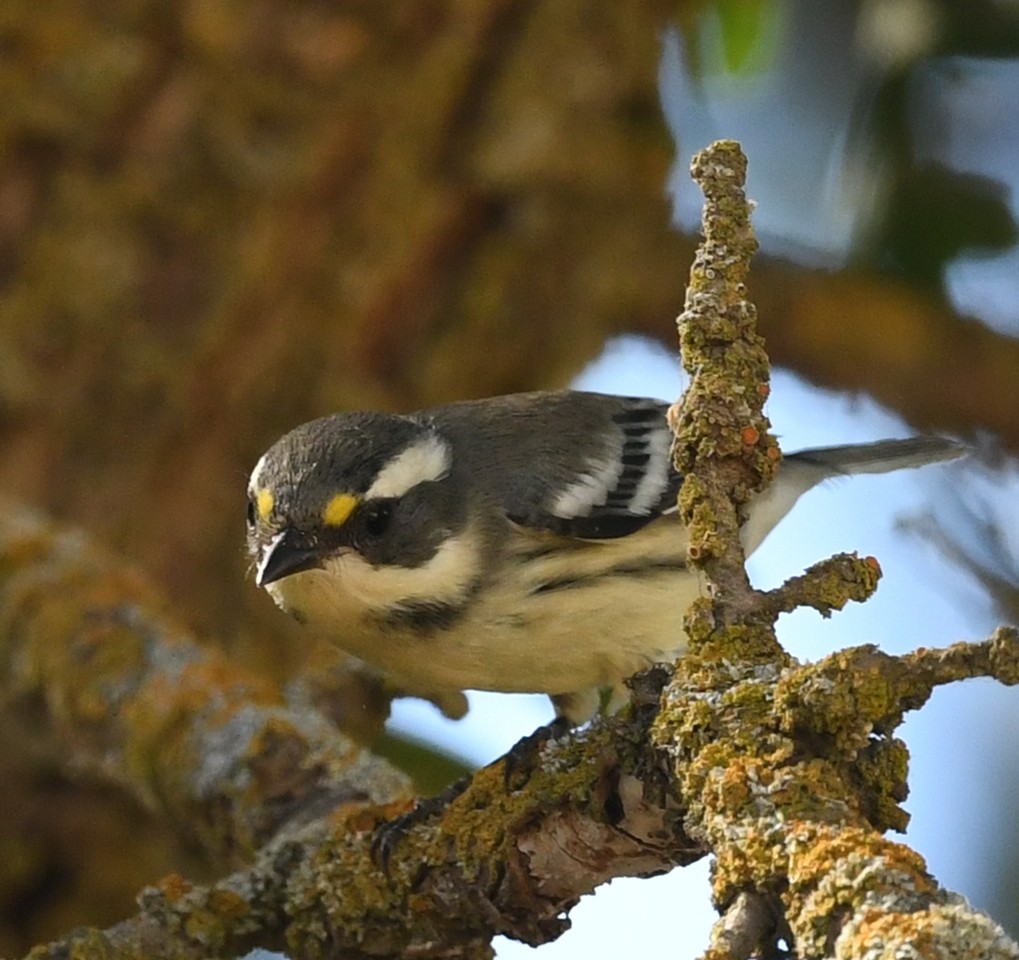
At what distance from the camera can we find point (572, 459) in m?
3.27

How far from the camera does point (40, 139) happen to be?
12.4ft

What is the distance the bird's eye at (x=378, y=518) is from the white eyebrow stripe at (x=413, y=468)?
21 millimetres

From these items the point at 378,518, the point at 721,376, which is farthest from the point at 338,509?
the point at 721,376

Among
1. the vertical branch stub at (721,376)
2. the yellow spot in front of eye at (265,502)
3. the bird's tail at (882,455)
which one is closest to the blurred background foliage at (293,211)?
the bird's tail at (882,455)

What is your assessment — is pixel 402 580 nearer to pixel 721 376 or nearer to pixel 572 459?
pixel 572 459

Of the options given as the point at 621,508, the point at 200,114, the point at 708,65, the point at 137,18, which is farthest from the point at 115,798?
the point at 708,65

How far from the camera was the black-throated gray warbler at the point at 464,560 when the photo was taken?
2.79m

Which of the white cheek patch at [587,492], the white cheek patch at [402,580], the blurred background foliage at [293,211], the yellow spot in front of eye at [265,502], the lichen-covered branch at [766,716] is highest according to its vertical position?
the blurred background foliage at [293,211]

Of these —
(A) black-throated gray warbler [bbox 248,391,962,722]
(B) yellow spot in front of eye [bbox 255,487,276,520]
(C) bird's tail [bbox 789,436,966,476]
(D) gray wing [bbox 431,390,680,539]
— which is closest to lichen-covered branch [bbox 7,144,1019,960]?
(A) black-throated gray warbler [bbox 248,391,962,722]

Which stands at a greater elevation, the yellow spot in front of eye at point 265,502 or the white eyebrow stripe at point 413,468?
the white eyebrow stripe at point 413,468

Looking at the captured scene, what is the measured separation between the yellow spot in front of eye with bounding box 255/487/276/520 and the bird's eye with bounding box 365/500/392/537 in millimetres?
177

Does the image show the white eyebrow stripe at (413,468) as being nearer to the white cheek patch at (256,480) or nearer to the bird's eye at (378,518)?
the bird's eye at (378,518)

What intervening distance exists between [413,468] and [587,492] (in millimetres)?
376

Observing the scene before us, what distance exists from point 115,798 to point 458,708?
87 centimetres
